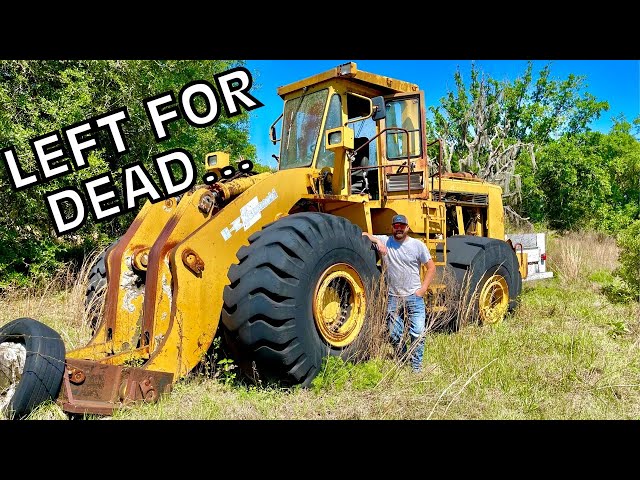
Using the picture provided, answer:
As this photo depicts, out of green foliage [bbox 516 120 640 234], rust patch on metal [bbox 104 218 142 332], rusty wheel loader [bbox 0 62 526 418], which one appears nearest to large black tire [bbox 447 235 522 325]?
rusty wheel loader [bbox 0 62 526 418]

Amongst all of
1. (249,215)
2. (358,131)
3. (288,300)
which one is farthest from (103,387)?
(358,131)

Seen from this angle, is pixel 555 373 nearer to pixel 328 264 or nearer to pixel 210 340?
pixel 328 264

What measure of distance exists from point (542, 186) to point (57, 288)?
18537mm

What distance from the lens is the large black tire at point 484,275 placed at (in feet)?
22.7

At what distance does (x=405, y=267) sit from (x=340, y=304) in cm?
81

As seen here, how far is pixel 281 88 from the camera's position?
661cm

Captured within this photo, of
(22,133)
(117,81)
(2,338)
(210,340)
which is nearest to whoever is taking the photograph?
(2,338)

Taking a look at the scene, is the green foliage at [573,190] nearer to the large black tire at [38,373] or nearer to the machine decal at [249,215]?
the machine decal at [249,215]

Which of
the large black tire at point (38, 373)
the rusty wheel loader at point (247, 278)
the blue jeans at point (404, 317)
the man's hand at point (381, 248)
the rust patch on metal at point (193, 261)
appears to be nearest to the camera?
the large black tire at point (38, 373)

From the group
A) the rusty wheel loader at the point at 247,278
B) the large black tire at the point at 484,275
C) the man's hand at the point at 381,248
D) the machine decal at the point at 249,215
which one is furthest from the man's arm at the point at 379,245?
the large black tire at the point at 484,275

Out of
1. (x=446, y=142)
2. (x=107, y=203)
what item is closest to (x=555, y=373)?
(x=107, y=203)

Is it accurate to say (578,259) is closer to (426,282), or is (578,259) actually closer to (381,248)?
(426,282)

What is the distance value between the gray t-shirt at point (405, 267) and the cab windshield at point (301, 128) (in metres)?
1.49

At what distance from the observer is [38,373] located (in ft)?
10.9
